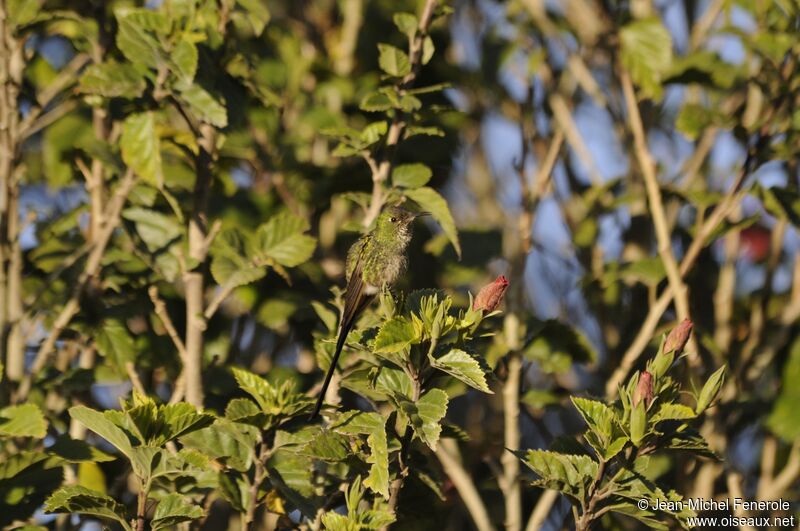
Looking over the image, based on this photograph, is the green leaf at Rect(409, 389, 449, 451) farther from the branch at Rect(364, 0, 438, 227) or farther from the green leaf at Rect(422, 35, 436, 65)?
the green leaf at Rect(422, 35, 436, 65)

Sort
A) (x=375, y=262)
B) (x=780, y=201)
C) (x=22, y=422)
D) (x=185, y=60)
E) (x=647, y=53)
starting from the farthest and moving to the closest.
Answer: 1. (x=647, y=53)
2. (x=780, y=201)
3. (x=375, y=262)
4. (x=185, y=60)
5. (x=22, y=422)

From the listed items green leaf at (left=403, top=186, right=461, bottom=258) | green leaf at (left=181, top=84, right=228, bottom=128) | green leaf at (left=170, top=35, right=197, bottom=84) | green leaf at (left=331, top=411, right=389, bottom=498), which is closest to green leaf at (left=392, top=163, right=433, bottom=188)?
green leaf at (left=403, top=186, right=461, bottom=258)

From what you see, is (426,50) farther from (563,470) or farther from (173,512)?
(173,512)

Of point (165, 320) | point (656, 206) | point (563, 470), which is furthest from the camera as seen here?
point (656, 206)

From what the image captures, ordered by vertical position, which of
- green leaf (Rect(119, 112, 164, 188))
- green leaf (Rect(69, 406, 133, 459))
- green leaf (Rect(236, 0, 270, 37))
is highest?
green leaf (Rect(236, 0, 270, 37))

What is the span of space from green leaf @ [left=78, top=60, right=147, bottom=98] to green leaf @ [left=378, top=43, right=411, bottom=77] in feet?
2.50

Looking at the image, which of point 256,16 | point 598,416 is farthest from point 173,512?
point 256,16

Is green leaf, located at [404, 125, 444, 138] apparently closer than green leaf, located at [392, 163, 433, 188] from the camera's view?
Yes

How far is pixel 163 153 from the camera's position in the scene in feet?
14.6

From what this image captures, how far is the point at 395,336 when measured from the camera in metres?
2.49

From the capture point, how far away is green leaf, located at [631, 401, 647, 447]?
8.22ft

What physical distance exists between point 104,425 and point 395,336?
0.77 metres

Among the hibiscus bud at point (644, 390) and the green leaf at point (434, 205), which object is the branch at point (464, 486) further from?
the hibiscus bud at point (644, 390)

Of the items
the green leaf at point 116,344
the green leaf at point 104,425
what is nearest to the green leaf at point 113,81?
the green leaf at point 116,344
